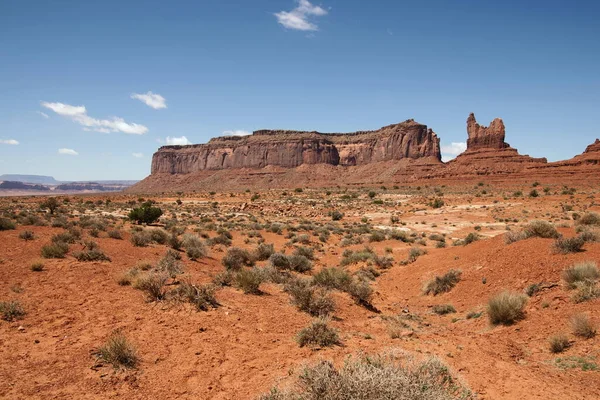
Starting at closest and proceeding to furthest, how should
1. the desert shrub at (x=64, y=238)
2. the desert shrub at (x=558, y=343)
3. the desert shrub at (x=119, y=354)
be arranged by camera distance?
the desert shrub at (x=119, y=354) → the desert shrub at (x=558, y=343) → the desert shrub at (x=64, y=238)

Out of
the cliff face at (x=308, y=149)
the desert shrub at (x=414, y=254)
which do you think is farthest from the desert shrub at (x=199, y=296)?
the cliff face at (x=308, y=149)

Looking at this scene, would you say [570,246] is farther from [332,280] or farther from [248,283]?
[248,283]

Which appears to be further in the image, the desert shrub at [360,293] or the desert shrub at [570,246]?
the desert shrub at [360,293]

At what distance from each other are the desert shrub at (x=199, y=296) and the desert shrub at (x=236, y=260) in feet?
14.7

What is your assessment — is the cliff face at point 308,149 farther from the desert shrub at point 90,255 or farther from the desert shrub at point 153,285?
the desert shrub at point 153,285

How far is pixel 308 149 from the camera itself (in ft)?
500

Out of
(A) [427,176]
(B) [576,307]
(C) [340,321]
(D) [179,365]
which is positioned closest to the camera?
(D) [179,365]

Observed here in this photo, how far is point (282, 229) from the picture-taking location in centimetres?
2808

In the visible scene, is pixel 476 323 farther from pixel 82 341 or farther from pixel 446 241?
pixel 446 241

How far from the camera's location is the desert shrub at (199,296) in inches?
331

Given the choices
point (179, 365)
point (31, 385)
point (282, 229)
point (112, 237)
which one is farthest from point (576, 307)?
point (282, 229)

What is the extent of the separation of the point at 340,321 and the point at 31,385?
613 centimetres

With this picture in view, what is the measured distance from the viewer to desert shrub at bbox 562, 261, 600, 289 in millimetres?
8809

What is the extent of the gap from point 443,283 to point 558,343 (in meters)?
5.90
